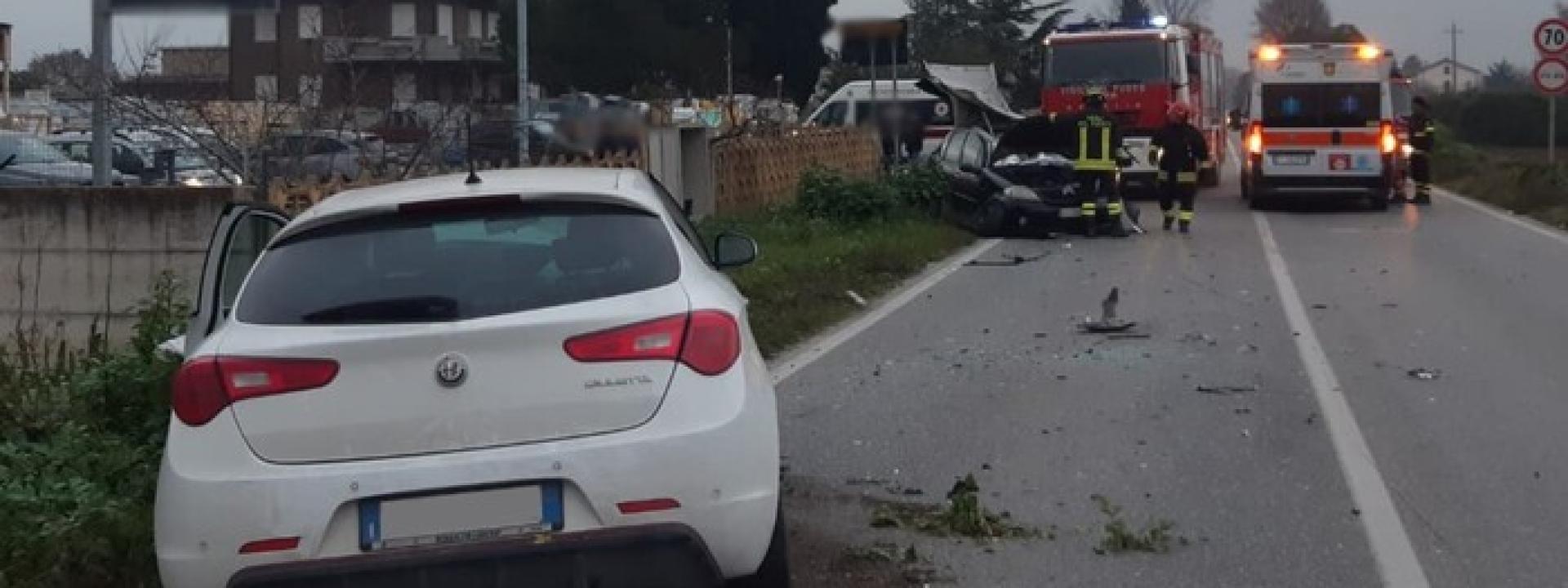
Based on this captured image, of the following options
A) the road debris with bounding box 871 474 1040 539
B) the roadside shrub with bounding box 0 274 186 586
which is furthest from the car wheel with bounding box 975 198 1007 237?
the road debris with bounding box 871 474 1040 539

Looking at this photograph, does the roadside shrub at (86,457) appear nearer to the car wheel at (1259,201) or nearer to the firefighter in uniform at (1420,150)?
the car wheel at (1259,201)

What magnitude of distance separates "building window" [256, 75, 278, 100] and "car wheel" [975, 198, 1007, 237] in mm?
8997

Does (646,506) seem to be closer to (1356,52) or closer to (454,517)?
(454,517)

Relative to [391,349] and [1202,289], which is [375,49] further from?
[391,349]

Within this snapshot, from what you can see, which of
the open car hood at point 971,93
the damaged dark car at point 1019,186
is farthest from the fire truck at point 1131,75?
the damaged dark car at point 1019,186

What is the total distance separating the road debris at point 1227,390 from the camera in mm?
10750

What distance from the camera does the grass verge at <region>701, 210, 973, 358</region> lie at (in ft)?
47.1

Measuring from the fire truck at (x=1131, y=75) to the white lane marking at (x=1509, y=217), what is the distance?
15.0 feet

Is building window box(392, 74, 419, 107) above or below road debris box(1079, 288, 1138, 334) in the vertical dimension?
above

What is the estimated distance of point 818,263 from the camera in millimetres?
17547

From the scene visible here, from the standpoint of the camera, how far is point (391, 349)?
16.7 ft

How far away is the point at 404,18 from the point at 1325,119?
58.1 ft

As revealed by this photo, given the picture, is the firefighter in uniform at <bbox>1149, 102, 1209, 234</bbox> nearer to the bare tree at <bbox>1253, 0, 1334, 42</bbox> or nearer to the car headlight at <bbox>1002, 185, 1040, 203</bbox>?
the car headlight at <bbox>1002, 185, 1040, 203</bbox>

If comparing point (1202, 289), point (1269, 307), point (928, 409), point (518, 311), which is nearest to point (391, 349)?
point (518, 311)
